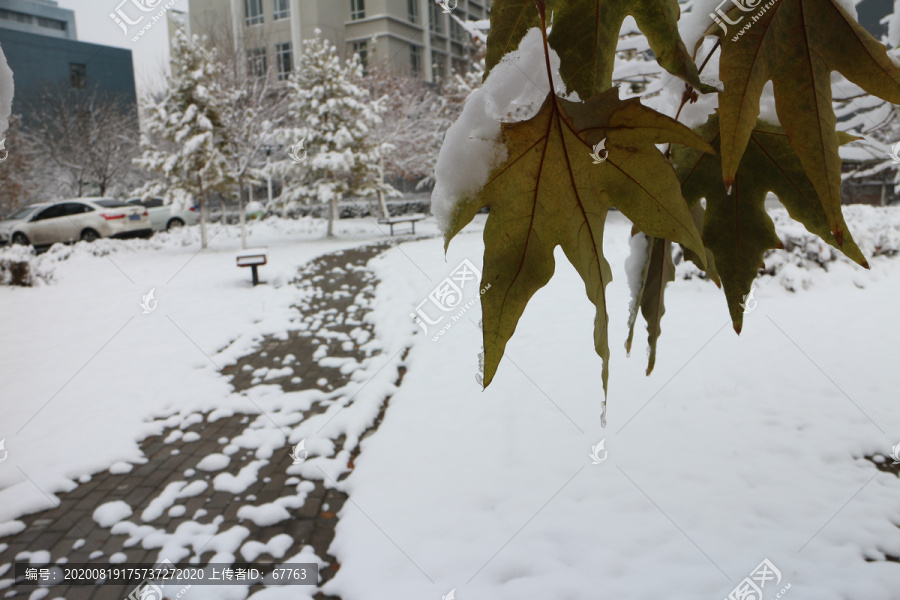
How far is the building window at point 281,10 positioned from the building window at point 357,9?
3.14 meters

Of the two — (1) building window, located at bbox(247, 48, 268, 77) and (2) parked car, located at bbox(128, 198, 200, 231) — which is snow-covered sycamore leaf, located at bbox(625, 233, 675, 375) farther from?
(1) building window, located at bbox(247, 48, 268, 77)

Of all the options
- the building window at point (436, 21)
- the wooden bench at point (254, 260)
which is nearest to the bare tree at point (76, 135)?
the wooden bench at point (254, 260)

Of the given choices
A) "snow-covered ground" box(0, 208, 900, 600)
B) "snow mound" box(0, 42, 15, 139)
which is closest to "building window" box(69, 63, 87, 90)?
"snow-covered ground" box(0, 208, 900, 600)

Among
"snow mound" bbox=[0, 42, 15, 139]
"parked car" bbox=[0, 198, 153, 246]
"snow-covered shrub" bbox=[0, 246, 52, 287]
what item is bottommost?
"snow-covered shrub" bbox=[0, 246, 52, 287]

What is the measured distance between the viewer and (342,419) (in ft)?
14.9

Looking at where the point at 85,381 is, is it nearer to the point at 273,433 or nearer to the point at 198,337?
the point at 198,337

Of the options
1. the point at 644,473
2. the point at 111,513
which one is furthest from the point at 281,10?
the point at 644,473

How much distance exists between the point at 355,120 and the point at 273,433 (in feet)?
43.2

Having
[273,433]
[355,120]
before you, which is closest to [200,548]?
[273,433]

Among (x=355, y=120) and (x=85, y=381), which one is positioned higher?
(x=355, y=120)

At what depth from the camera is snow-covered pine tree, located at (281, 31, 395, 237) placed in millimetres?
15578

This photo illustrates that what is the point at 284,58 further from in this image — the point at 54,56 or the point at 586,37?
the point at 586,37

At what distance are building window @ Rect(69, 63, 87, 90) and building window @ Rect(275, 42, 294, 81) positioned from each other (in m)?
7.03

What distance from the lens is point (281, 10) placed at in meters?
23.2
